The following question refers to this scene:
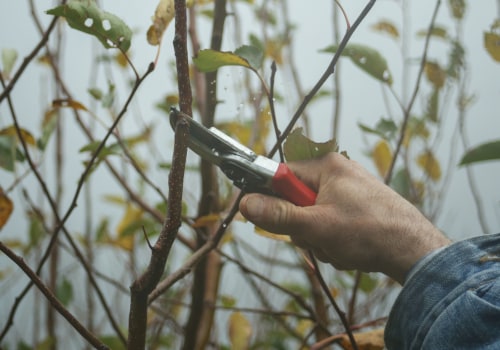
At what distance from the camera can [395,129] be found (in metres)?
0.69

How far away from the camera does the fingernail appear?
1.39ft

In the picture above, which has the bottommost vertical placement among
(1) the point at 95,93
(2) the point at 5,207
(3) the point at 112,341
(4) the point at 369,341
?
(3) the point at 112,341

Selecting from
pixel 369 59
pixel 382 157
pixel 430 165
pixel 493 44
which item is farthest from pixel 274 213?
pixel 430 165

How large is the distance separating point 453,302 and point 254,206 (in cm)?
17

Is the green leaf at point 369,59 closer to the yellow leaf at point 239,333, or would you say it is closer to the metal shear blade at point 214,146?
the metal shear blade at point 214,146

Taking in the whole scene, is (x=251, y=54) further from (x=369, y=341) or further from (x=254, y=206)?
(x=369, y=341)

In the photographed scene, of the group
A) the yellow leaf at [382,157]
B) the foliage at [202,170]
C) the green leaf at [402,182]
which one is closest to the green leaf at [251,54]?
the foliage at [202,170]

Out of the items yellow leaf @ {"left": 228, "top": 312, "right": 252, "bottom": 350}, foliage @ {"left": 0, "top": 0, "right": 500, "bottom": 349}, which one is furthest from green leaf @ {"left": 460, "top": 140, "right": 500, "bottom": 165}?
yellow leaf @ {"left": 228, "top": 312, "right": 252, "bottom": 350}

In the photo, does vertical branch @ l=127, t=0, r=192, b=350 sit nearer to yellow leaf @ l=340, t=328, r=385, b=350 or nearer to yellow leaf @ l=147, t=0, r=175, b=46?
yellow leaf @ l=147, t=0, r=175, b=46

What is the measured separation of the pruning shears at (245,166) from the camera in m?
0.42

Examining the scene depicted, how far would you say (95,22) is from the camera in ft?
1.44

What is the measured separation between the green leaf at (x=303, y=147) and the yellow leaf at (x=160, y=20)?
15 cm

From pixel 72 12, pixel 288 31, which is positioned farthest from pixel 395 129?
pixel 288 31

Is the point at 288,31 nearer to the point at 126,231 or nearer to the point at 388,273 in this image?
the point at 126,231
